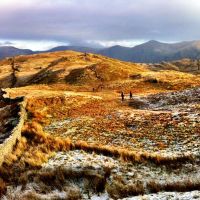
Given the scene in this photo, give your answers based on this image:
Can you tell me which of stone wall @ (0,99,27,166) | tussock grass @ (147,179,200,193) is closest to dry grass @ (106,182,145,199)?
tussock grass @ (147,179,200,193)

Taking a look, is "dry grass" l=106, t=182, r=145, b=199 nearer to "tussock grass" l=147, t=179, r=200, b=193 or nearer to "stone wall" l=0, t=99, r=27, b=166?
"tussock grass" l=147, t=179, r=200, b=193

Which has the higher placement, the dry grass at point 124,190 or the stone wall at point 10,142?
the stone wall at point 10,142

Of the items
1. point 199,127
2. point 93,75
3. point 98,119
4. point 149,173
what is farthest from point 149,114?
point 93,75

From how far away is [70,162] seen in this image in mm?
28797

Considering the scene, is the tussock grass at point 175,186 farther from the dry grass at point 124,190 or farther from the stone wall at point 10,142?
the stone wall at point 10,142

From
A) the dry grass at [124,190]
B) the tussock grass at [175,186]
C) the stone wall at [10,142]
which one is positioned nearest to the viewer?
the tussock grass at [175,186]

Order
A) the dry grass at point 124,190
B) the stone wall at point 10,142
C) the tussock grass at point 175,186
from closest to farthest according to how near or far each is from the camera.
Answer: the tussock grass at point 175,186
the dry grass at point 124,190
the stone wall at point 10,142

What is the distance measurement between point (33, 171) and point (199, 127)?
17.1 meters

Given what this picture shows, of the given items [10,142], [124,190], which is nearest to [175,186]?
[124,190]

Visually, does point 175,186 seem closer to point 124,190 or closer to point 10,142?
point 124,190

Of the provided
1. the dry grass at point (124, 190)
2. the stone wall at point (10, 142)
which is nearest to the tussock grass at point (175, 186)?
the dry grass at point (124, 190)

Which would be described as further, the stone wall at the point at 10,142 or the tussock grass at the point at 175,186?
the stone wall at the point at 10,142

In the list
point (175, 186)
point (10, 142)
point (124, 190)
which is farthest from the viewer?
point (10, 142)

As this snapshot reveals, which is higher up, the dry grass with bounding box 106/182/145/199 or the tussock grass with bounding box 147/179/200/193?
the tussock grass with bounding box 147/179/200/193
